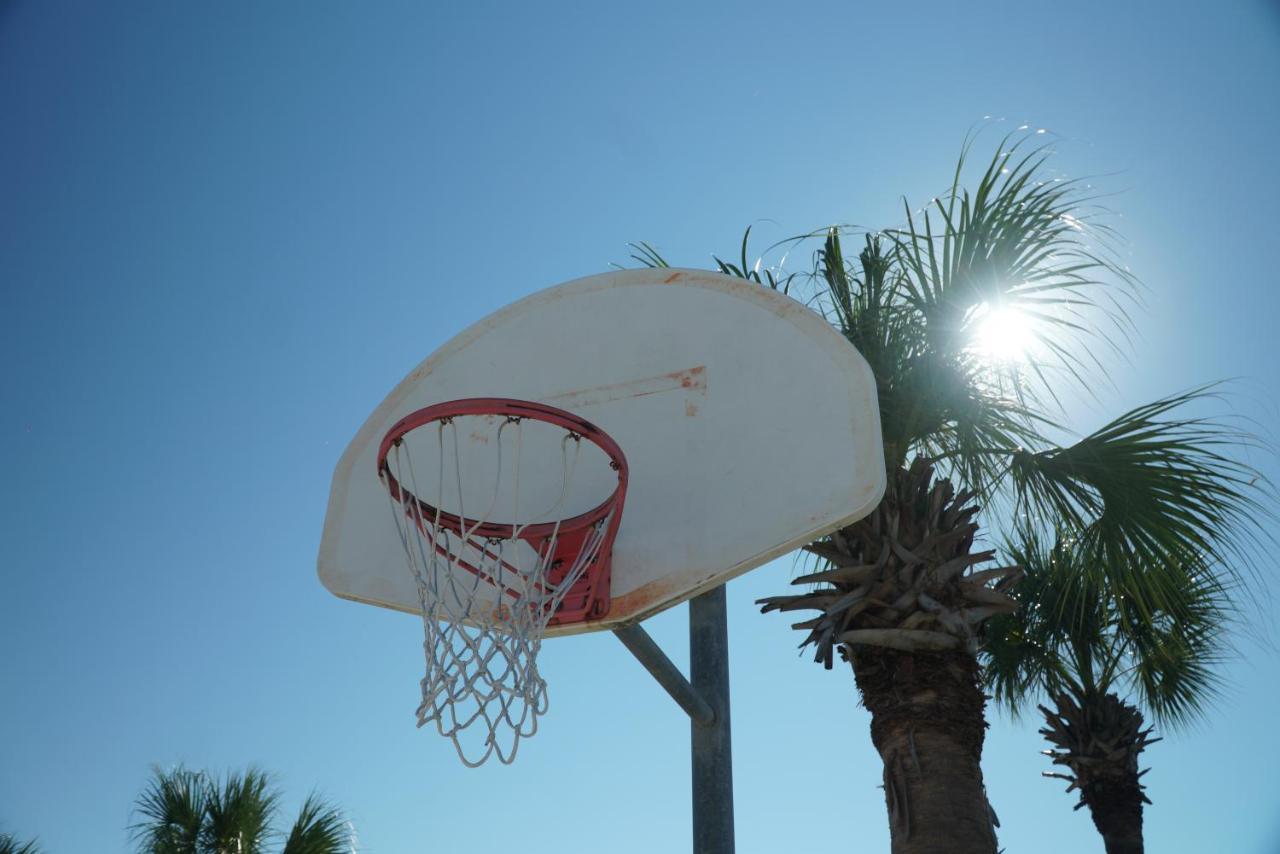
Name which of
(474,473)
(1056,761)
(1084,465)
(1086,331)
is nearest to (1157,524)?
(1084,465)

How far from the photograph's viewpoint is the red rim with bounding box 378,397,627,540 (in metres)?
3.74

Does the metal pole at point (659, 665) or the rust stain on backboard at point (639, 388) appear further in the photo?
the rust stain on backboard at point (639, 388)

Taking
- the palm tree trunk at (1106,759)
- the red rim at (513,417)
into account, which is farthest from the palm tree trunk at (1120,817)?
the red rim at (513,417)

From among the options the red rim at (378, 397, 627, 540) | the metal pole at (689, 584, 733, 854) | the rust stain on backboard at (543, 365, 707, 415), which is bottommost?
the metal pole at (689, 584, 733, 854)

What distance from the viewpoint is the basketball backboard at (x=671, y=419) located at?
159 inches

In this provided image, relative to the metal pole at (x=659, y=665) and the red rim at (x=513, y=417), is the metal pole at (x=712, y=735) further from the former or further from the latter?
the red rim at (x=513, y=417)

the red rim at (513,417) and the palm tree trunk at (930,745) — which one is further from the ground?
the red rim at (513,417)

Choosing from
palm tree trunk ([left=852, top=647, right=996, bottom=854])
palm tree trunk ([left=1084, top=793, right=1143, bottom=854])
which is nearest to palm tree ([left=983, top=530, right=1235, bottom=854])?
palm tree trunk ([left=1084, top=793, right=1143, bottom=854])

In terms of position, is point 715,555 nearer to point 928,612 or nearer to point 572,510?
point 572,510

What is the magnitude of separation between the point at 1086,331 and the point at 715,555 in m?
2.43

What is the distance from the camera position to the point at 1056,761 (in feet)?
29.1

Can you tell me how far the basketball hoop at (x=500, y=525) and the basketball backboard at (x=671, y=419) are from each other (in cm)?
5

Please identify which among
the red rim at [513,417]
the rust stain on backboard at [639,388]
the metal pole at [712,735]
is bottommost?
the metal pole at [712,735]

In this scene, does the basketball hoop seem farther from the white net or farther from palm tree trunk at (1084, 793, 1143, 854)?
palm tree trunk at (1084, 793, 1143, 854)
